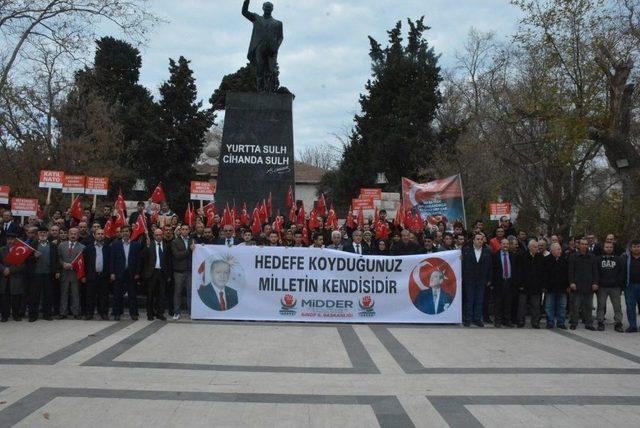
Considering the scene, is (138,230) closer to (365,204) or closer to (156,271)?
(156,271)

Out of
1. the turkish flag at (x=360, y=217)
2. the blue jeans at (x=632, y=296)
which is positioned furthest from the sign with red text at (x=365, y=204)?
the blue jeans at (x=632, y=296)

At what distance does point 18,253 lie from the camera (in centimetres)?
1280

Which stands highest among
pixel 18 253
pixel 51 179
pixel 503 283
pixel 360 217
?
pixel 51 179

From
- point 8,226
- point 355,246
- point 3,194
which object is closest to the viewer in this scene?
point 355,246

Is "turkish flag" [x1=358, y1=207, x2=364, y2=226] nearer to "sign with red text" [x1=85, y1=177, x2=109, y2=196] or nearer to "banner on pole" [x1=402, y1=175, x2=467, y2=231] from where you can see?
"banner on pole" [x1=402, y1=175, x2=467, y2=231]

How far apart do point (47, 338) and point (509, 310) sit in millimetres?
8228

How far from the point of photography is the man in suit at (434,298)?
A: 43.5 ft

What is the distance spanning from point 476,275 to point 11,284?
8.61m

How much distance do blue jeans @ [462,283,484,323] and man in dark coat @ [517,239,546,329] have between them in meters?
0.74

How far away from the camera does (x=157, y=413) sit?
6645mm

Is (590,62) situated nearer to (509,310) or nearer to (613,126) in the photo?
(613,126)

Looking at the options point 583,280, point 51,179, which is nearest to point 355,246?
point 583,280

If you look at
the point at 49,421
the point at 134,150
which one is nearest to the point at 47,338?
the point at 49,421
